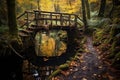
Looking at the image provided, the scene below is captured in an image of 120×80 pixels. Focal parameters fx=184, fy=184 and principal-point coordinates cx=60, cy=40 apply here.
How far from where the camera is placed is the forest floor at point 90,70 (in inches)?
368

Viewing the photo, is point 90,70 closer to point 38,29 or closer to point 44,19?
point 38,29

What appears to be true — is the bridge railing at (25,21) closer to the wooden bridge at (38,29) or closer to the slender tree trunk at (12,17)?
the wooden bridge at (38,29)

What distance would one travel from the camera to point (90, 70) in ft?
33.6

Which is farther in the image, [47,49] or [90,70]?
[47,49]

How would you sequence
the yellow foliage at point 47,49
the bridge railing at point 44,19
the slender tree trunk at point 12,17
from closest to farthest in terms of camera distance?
the slender tree trunk at point 12,17, the bridge railing at point 44,19, the yellow foliage at point 47,49

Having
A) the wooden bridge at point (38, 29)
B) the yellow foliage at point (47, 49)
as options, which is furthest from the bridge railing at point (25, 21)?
the yellow foliage at point (47, 49)

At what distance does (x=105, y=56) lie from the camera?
11.7 metres

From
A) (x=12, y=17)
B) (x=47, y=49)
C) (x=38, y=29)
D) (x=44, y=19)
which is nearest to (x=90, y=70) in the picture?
(x=12, y=17)

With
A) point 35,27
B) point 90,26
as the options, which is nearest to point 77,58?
point 35,27

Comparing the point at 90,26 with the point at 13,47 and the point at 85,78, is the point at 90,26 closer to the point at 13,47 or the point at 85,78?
the point at 13,47

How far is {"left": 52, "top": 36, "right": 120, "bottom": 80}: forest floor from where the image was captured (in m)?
9.34

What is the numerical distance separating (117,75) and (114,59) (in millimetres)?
1309

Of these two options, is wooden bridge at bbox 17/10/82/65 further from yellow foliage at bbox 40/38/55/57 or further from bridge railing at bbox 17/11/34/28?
yellow foliage at bbox 40/38/55/57

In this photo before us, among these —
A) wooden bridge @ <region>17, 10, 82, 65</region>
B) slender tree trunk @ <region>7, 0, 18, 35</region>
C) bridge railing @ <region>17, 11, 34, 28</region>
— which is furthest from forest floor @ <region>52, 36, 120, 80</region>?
bridge railing @ <region>17, 11, 34, 28</region>
